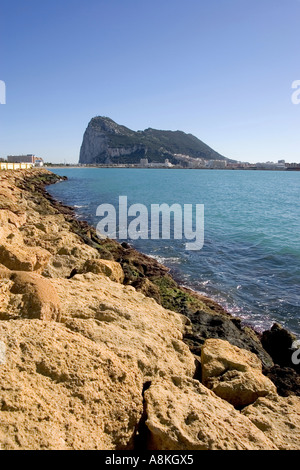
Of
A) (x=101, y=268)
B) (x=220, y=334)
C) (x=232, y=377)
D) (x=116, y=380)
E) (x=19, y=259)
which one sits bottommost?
(x=220, y=334)

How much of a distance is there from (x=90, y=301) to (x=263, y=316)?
7.10 m

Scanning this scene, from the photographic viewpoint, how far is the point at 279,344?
7.48 m

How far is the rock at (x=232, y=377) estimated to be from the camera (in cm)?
424

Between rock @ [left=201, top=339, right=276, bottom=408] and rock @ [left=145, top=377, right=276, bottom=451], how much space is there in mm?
557

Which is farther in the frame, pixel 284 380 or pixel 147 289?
pixel 147 289

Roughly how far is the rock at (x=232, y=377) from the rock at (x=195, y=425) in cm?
56

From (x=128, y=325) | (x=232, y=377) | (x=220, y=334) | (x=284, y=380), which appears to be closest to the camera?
(x=232, y=377)

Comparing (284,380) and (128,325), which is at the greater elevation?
(128,325)

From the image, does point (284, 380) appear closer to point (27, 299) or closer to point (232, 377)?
point (232, 377)

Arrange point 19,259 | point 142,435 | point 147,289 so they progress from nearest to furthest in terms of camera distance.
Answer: point 142,435 < point 19,259 < point 147,289

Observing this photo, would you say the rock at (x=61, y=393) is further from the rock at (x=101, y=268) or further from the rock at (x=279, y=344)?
the rock at (x=279, y=344)

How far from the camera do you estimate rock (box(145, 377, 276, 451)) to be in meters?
3.01

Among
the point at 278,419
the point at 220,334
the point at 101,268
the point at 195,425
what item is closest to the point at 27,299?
the point at 195,425

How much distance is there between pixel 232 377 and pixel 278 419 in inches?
30.4
